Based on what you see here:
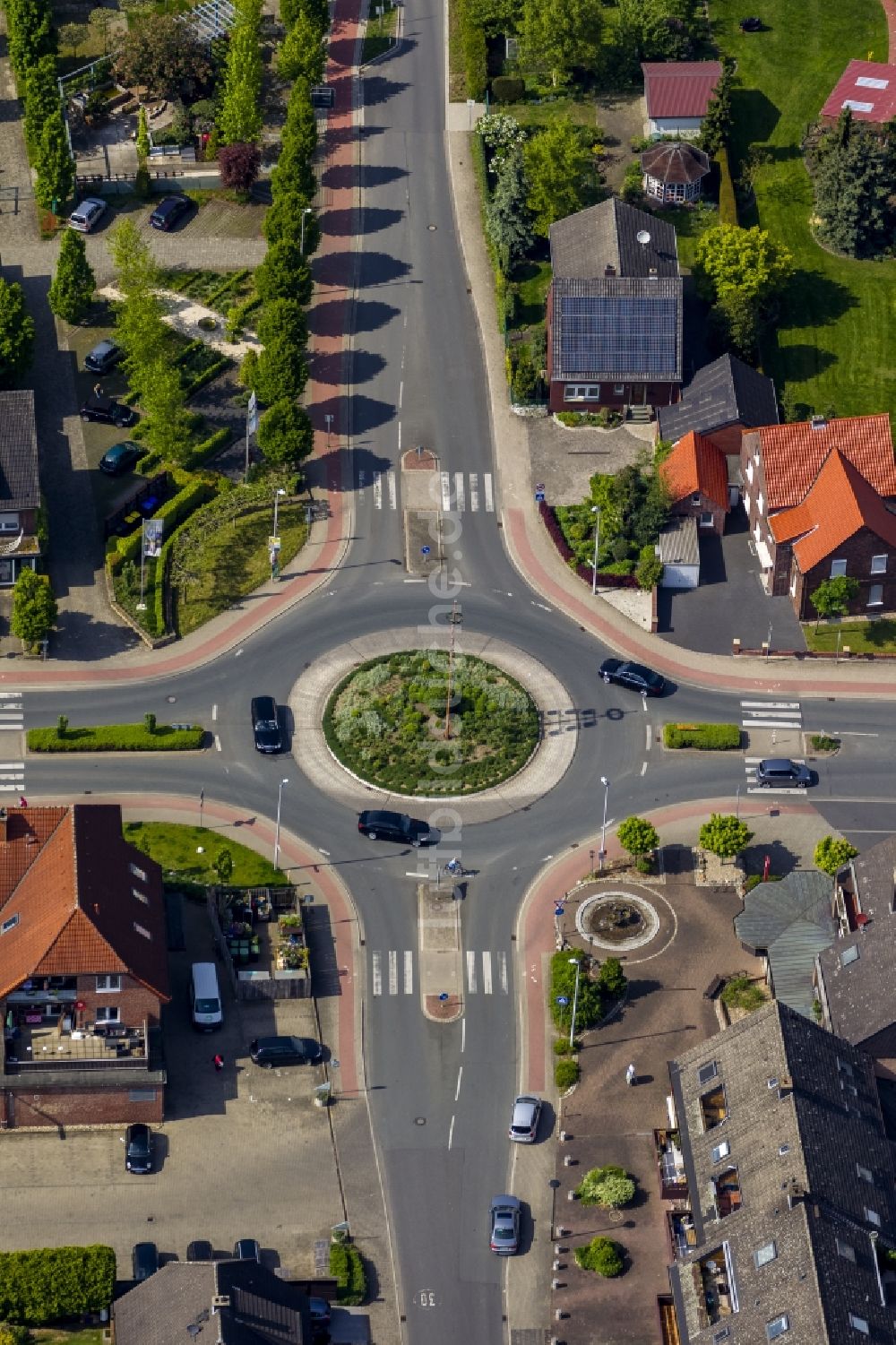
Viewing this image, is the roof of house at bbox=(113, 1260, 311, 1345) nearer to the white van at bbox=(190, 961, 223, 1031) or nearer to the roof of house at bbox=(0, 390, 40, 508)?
the white van at bbox=(190, 961, 223, 1031)

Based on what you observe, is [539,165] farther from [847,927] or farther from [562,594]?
[847,927]

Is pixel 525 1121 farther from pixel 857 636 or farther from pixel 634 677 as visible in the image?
pixel 857 636

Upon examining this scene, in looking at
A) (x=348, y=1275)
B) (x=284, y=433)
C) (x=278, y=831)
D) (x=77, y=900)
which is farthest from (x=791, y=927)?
(x=284, y=433)

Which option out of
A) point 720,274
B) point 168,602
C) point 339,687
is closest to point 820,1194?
point 339,687

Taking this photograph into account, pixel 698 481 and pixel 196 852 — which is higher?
pixel 698 481

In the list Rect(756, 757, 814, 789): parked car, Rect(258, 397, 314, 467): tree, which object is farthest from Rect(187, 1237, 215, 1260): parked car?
Rect(258, 397, 314, 467): tree

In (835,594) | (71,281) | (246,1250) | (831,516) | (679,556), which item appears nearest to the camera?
(246,1250)
